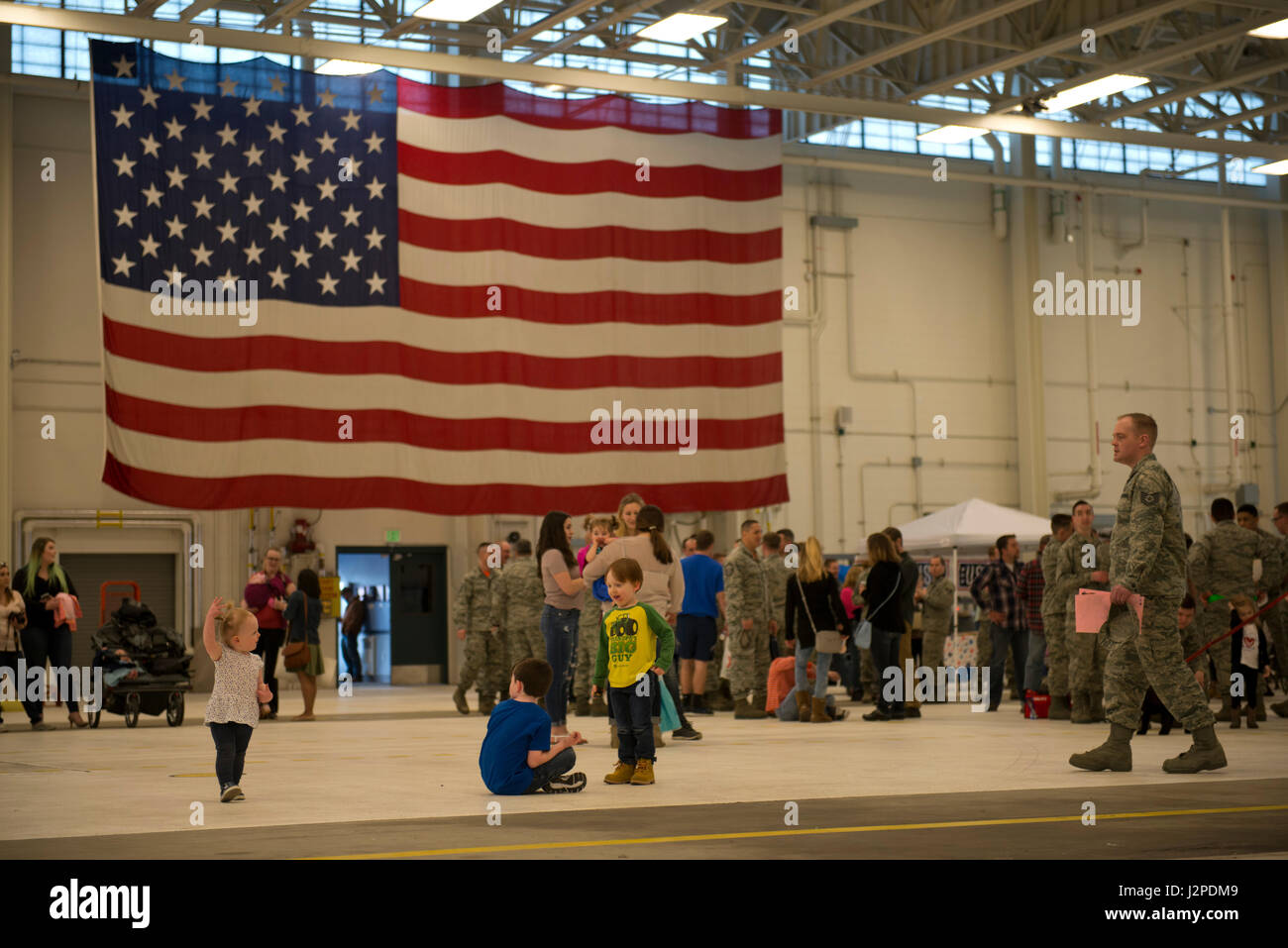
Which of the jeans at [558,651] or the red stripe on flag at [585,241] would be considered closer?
the jeans at [558,651]

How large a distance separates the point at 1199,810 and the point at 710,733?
581cm

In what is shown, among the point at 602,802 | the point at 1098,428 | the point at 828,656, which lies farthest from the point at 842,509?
the point at 602,802

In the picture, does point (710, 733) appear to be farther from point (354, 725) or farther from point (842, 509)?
point (842, 509)

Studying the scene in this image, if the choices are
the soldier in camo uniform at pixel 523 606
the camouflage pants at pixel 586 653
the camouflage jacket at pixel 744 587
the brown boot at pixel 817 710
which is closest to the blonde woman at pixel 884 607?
the brown boot at pixel 817 710

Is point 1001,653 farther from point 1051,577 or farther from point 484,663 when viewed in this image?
point 484,663

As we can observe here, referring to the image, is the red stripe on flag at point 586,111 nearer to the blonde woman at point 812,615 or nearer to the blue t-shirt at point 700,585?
the blue t-shirt at point 700,585

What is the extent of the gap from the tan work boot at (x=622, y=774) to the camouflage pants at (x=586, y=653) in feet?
21.3

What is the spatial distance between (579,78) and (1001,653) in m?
8.63

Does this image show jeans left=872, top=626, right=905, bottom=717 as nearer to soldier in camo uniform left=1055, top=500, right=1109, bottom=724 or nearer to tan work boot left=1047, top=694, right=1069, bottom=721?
tan work boot left=1047, top=694, right=1069, bottom=721

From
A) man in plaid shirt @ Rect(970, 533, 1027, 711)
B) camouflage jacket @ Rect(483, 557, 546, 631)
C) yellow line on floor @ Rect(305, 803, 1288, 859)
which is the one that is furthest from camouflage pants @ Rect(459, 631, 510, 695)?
yellow line on floor @ Rect(305, 803, 1288, 859)

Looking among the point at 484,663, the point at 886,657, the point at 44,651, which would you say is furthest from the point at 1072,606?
the point at 44,651

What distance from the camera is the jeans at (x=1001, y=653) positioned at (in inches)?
562

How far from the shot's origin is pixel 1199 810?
20.1ft

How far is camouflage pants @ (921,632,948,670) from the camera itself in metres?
14.9
